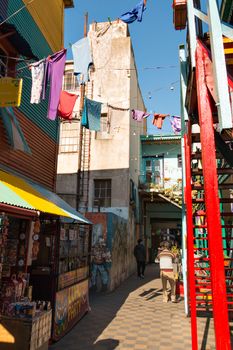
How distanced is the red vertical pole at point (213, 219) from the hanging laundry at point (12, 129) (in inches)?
193

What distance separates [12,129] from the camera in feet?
24.7

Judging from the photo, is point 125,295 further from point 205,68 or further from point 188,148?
point 205,68

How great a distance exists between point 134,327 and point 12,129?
582 centimetres

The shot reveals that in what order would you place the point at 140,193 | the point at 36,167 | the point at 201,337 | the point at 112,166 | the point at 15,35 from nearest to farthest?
the point at 201,337, the point at 15,35, the point at 36,167, the point at 112,166, the point at 140,193

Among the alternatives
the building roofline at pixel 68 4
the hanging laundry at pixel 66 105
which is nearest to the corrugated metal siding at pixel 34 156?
the hanging laundry at pixel 66 105

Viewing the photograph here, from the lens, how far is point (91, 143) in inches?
734

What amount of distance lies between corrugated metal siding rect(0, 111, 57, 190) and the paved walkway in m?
4.43

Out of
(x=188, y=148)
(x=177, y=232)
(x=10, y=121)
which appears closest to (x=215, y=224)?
(x=188, y=148)

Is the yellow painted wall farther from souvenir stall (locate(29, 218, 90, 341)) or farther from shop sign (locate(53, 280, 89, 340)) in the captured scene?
shop sign (locate(53, 280, 89, 340))

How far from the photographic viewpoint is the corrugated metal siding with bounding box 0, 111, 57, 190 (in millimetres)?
7914

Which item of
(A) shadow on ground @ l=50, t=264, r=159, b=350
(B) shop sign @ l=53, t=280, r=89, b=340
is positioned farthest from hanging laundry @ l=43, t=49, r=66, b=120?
(A) shadow on ground @ l=50, t=264, r=159, b=350

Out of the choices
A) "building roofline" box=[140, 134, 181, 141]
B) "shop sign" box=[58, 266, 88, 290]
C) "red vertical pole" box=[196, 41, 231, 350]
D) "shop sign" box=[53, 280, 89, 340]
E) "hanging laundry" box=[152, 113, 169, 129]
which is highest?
"building roofline" box=[140, 134, 181, 141]

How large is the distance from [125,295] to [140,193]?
1129 cm

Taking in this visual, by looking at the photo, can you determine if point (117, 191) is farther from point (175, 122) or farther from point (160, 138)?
point (160, 138)
